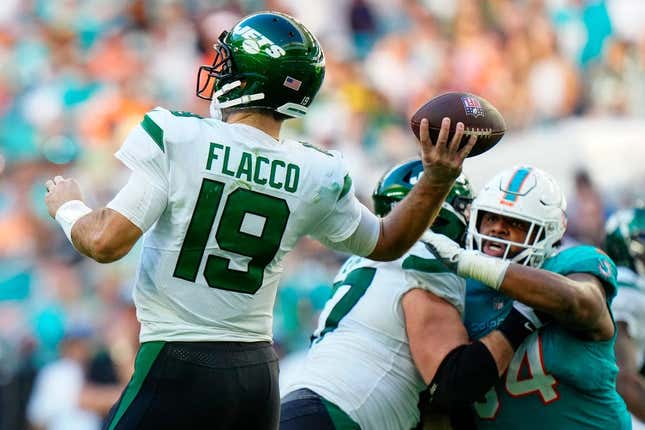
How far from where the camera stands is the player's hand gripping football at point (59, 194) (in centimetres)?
268

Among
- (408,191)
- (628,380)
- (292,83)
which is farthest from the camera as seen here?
(628,380)

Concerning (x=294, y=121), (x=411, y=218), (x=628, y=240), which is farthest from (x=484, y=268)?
(x=294, y=121)

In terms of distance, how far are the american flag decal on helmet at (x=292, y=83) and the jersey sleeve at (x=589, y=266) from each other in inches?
43.0

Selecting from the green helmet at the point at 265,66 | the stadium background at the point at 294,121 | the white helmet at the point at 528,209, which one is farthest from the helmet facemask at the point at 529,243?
the stadium background at the point at 294,121

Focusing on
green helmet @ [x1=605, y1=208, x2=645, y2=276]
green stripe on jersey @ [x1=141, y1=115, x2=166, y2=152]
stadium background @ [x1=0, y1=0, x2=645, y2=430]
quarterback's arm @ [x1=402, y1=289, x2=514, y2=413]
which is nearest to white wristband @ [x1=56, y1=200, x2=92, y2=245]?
green stripe on jersey @ [x1=141, y1=115, x2=166, y2=152]

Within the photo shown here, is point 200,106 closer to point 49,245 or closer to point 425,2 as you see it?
point 49,245

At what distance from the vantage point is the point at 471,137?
2.75 m

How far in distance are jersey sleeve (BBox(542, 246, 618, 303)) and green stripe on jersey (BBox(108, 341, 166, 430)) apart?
135 cm

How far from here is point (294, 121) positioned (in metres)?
8.56

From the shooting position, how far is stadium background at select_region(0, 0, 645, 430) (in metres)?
7.13

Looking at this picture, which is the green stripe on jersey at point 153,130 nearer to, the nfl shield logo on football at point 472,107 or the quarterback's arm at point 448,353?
the nfl shield logo on football at point 472,107

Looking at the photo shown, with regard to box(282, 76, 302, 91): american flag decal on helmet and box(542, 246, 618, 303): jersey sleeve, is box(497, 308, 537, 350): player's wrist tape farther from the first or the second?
box(282, 76, 302, 91): american flag decal on helmet

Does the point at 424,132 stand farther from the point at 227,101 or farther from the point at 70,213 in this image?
the point at 70,213

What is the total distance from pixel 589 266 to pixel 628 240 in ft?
4.81
